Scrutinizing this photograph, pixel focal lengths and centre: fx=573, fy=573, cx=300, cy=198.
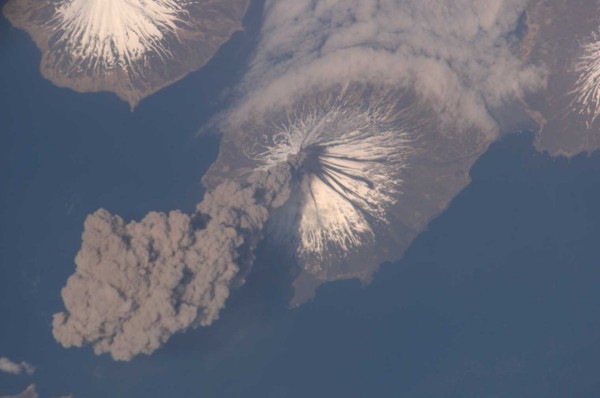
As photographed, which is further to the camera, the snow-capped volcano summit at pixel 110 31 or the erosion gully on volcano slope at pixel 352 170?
the snow-capped volcano summit at pixel 110 31

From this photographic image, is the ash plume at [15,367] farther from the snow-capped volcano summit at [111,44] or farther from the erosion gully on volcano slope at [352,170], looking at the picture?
the snow-capped volcano summit at [111,44]

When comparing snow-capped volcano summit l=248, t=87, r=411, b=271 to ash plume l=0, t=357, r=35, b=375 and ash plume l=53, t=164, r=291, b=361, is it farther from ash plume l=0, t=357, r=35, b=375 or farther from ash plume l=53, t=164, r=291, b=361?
ash plume l=0, t=357, r=35, b=375

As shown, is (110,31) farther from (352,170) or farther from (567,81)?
(567,81)

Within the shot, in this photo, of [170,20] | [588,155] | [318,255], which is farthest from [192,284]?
[588,155]

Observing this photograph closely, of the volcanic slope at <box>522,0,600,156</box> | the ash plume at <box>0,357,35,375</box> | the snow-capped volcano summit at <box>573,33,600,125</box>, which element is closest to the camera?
the ash plume at <box>0,357,35,375</box>

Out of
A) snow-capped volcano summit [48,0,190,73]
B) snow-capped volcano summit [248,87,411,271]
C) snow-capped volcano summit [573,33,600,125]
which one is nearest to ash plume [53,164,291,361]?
snow-capped volcano summit [248,87,411,271]

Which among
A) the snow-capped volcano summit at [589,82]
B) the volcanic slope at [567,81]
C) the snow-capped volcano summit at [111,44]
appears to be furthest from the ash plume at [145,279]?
the snow-capped volcano summit at [589,82]

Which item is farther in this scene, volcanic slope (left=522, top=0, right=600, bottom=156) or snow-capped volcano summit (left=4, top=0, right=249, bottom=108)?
volcanic slope (left=522, top=0, right=600, bottom=156)
